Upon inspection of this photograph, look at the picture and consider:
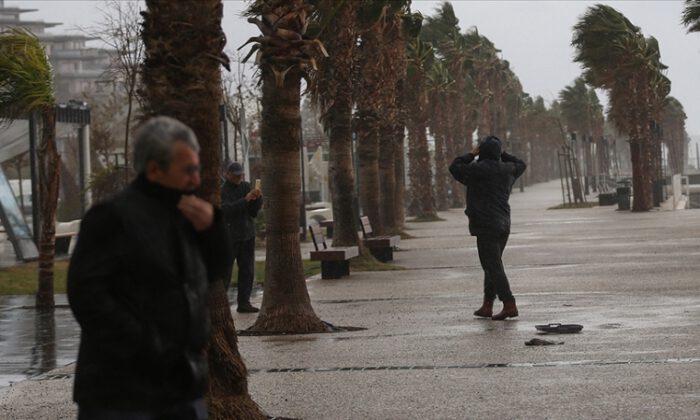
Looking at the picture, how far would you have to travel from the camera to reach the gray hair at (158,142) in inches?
181

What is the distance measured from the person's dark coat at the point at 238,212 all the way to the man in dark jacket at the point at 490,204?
2784 mm

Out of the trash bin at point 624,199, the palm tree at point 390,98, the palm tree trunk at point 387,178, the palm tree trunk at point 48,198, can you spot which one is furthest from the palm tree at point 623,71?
the palm tree trunk at point 48,198

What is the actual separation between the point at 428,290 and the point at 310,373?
835 centimetres

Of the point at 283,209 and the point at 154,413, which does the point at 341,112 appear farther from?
the point at 154,413

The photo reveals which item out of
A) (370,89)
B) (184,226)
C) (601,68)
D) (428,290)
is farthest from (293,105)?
(601,68)

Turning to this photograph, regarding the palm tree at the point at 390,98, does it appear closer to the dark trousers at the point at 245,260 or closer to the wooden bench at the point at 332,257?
the wooden bench at the point at 332,257

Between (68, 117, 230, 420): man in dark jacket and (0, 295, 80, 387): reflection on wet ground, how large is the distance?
21.2 ft

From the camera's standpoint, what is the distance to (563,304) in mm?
15828

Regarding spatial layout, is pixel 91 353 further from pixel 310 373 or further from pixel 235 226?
pixel 235 226

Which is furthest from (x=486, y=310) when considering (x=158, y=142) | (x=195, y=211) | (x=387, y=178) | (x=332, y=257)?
(x=387, y=178)

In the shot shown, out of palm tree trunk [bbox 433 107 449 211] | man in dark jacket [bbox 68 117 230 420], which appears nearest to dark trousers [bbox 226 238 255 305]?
man in dark jacket [bbox 68 117 230 420]

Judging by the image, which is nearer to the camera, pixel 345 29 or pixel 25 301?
pixel 25 301

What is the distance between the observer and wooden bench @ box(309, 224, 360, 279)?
21.7m

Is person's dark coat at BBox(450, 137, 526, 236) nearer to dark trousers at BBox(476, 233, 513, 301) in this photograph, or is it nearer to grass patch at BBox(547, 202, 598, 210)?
dark trousers at BBox(476, 233, 513, 301)
